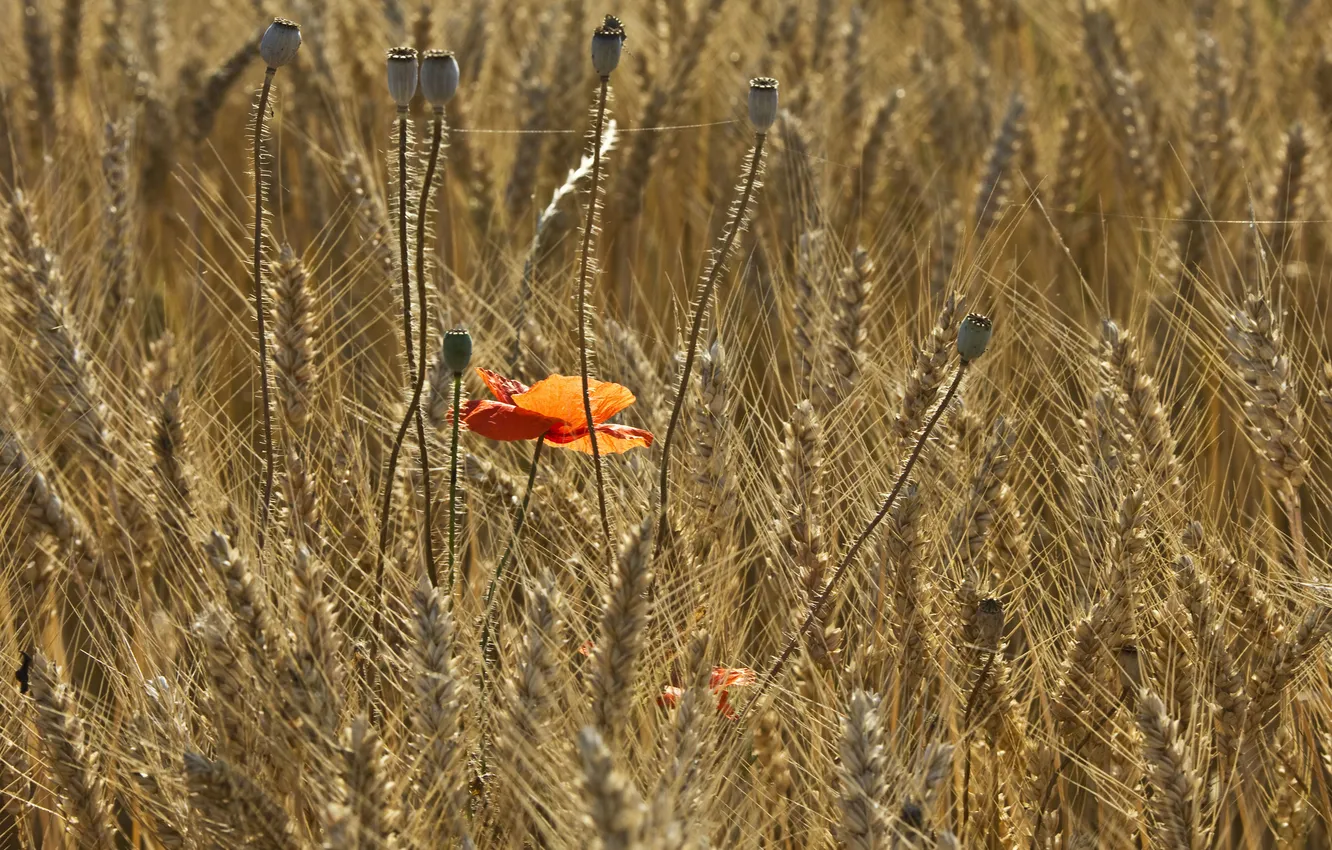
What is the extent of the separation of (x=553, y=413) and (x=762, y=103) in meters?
0.36

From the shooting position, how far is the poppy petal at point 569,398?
4.54 ft

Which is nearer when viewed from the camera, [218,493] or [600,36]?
[600,36]

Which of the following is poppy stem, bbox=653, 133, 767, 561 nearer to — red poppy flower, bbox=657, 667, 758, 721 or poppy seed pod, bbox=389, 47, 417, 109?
red poppy flower, bbox=657, 667, 758, 721

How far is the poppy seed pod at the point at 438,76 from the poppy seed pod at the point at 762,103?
0.87ft

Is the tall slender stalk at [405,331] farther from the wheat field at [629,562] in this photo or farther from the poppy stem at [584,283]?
the poppy stem at [584,283]

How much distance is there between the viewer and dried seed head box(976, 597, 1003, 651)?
140cm

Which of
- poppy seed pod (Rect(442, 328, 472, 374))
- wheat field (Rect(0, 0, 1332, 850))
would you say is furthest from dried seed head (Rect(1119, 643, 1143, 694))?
poppy seed pod (Rect(442, 328, 472, 374))

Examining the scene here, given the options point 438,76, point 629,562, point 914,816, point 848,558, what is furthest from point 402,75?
point 914,816

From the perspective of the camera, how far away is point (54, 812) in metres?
1.38

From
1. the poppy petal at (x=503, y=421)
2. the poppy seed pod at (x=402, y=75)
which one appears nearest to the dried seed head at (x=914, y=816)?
the poppy petal at (x=503, y=421)

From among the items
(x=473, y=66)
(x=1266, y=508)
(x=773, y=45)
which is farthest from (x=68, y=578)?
(x=773, y=45)

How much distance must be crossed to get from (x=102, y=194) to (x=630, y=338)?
1.26 meters

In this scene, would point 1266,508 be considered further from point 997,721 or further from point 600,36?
point 600,36

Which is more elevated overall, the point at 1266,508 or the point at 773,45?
the point at 773,45
